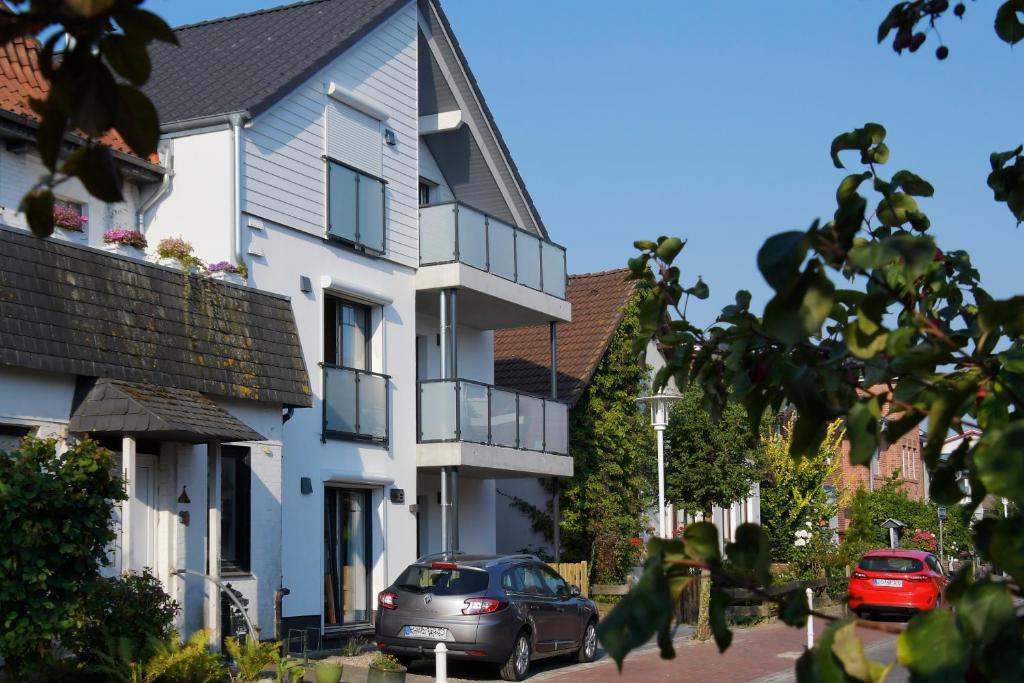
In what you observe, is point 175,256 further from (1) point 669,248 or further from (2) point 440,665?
(1) point 669,248

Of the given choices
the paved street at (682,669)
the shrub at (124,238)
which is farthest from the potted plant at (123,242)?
the paved street at (682,669)

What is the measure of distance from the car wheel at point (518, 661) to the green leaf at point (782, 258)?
14642 mm

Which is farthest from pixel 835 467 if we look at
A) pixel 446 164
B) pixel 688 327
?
pixel 688 327

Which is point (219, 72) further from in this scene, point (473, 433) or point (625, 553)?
point (625, 553)

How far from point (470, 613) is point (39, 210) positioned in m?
14.1

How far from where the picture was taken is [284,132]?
20375 millimetres

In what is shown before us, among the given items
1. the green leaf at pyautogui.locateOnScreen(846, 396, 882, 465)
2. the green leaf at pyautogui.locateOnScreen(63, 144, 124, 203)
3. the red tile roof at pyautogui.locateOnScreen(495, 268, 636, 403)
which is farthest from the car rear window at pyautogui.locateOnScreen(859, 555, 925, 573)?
the green leaf at pyautogui.locateOnScreen(63, 144, 124, 203)

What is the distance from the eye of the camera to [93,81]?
218 centimetres

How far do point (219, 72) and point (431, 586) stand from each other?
371 inches

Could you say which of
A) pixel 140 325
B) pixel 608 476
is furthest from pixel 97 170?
pixel 608 476

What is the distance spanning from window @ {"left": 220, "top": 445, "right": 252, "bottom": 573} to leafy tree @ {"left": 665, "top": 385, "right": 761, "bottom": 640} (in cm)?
1147

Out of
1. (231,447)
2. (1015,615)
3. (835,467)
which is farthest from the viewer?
(835,467)

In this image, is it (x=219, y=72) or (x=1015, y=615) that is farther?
(x=219, y=72)

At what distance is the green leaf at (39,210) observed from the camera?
7.66ft
